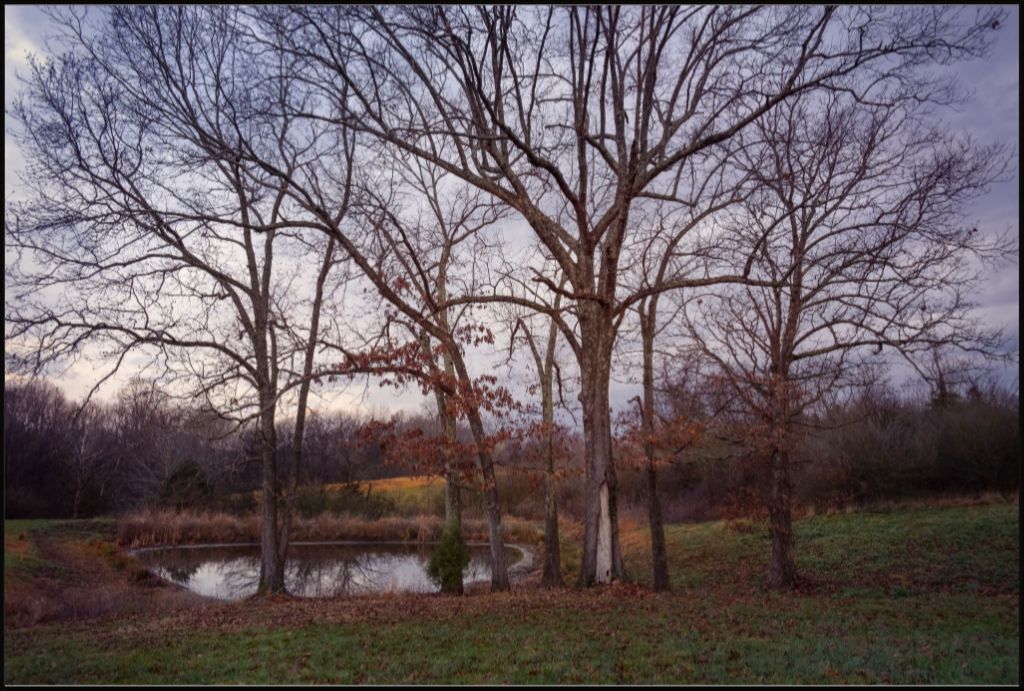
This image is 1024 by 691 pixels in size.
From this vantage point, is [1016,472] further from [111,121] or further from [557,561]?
[111,121]

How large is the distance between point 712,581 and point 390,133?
14.9 meters

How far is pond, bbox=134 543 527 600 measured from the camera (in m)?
21.1

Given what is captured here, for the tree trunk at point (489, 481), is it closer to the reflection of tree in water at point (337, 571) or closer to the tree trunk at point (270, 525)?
the reflection of tree in water at point (337, 571)

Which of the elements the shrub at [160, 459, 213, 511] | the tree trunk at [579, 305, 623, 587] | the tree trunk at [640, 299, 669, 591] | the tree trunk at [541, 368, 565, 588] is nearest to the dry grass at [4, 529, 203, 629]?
the shrub at [160, 459, 213, 511]

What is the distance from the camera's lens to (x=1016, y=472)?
84.2ft

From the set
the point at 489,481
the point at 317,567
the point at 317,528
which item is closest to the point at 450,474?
Result: the point at 489,481

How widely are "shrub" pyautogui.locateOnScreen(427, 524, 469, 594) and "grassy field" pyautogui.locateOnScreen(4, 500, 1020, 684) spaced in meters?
3.27

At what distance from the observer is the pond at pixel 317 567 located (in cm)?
2114

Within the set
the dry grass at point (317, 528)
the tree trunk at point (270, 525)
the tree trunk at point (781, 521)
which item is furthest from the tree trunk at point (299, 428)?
the dry grass at point (317, 528)

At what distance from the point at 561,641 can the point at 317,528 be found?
92.8ft

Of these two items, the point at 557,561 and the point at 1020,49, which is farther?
the point at 557,561

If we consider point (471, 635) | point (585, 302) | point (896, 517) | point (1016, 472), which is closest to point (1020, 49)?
point (585, 302)

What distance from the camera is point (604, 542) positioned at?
1280cm

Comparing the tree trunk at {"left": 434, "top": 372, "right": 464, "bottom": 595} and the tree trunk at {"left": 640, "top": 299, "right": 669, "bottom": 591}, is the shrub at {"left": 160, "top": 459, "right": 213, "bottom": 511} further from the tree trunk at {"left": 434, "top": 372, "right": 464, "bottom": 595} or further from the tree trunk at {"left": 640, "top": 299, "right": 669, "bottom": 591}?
the tree trunk at {"left": 640, "top": 299, "right": 669, "bottom": 591}
